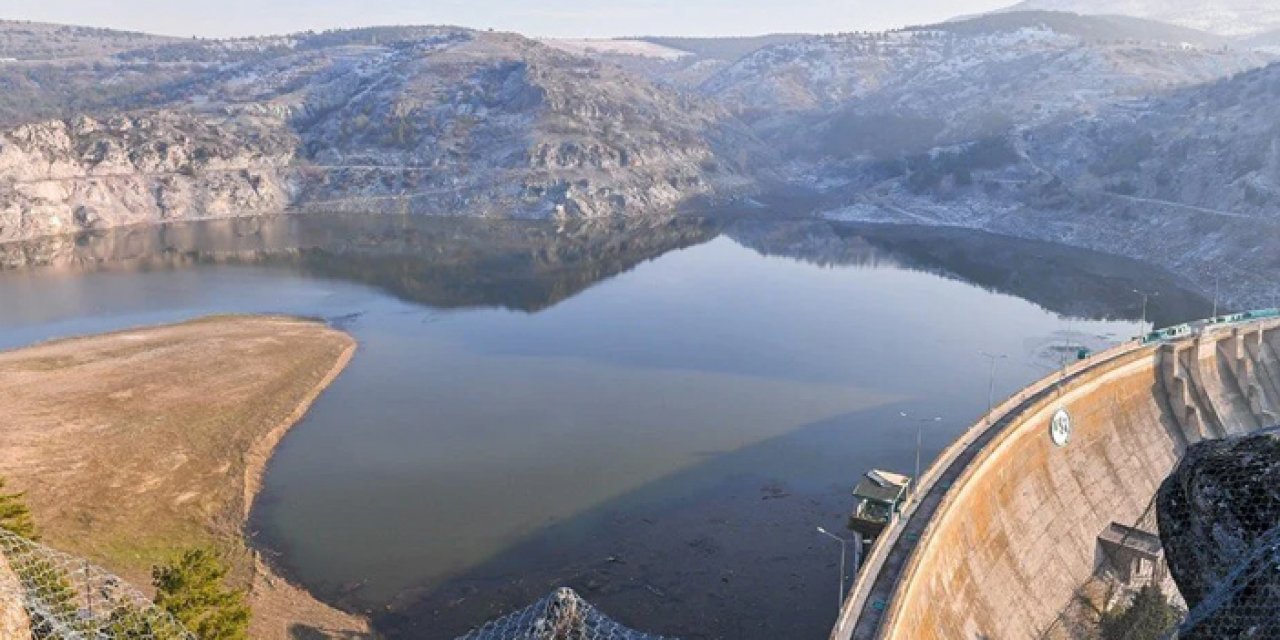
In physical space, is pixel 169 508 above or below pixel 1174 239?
below

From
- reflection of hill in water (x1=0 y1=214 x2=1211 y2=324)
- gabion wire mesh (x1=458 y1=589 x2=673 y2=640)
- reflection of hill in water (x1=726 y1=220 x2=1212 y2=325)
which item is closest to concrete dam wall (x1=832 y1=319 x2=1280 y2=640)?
gabion wire mesh (x1=458 y1=589 x2=673 y2=640)

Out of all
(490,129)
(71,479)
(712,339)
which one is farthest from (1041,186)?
(71,479)

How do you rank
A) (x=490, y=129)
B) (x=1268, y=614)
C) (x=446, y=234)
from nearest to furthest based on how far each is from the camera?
(x=1268, y=614)
(x=446, y=234)
(x=490, y=129)

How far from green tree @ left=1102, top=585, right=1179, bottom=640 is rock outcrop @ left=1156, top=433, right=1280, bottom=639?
29.0 metres

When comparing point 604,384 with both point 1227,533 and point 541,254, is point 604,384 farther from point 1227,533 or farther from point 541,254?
point 541,254

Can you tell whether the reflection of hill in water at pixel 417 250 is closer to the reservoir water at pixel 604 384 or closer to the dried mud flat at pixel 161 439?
the reservoir water at pixel 604 384

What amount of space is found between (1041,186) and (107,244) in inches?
5903

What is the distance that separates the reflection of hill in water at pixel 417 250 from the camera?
10506cm

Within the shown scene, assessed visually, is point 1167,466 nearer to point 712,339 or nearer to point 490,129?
point 712,339

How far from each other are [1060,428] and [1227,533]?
38.8 metres

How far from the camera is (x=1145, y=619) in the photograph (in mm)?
34594

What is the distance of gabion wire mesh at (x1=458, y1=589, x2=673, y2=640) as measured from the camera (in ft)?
97.2

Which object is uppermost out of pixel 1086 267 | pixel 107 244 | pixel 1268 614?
pixel 1268 614

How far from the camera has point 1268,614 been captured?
8258mm
